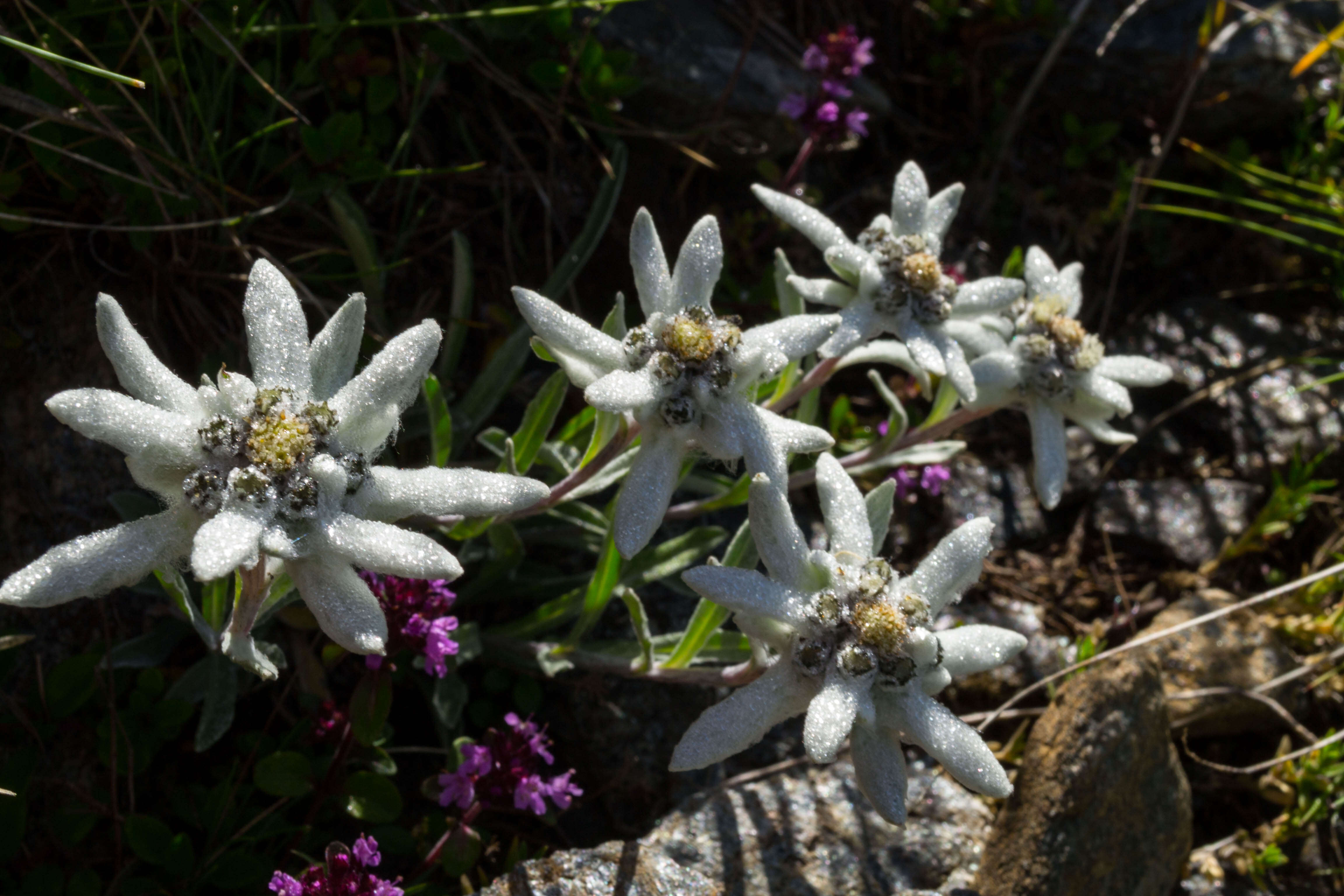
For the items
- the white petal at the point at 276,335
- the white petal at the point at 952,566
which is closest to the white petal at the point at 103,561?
the white petal at the point at 276,335

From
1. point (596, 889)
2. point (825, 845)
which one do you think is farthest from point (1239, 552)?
point (596, 889)

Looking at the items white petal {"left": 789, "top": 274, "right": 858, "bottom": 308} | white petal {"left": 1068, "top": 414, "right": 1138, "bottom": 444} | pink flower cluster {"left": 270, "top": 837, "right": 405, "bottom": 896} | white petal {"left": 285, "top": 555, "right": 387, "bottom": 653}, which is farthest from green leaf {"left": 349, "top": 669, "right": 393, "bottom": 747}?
white petal {"left": 1068, "top": 414, "right": 1138, "bottom": 444}

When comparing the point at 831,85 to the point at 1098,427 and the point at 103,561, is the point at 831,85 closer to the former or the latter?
the point at 1098,427

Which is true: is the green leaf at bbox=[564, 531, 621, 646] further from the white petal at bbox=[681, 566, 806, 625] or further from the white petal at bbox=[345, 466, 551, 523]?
the white petal at bbox=[345, 466, 551, 523]

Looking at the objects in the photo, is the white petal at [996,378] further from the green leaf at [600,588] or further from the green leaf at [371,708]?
the green leaf at [371,708]

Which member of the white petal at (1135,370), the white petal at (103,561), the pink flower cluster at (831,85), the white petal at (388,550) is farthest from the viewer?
the pink flower cluster at (831,85)

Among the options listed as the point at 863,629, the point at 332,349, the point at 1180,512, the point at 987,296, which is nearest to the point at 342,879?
the point at 332,349

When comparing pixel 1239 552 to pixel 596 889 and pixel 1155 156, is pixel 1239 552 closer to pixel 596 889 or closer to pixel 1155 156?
pixel 1155 156
